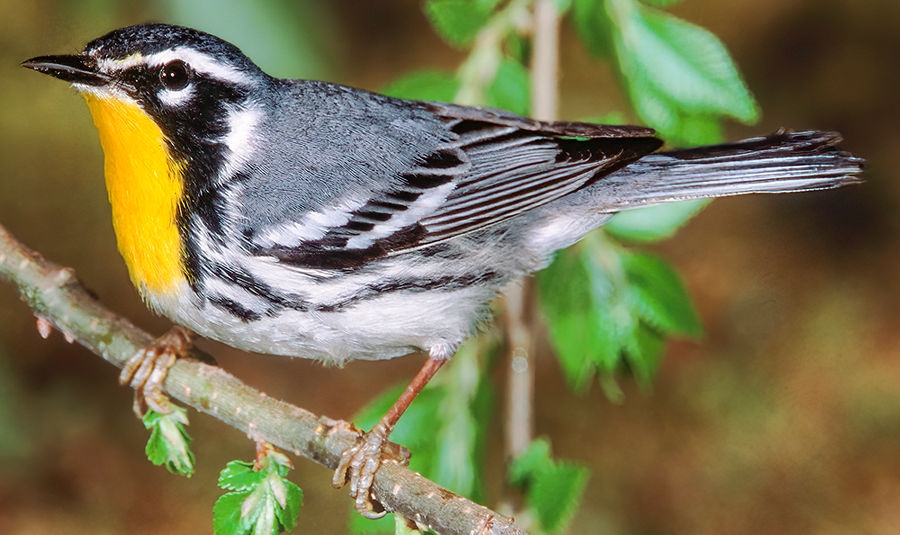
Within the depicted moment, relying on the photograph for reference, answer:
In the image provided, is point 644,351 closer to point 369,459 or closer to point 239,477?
point 369,459

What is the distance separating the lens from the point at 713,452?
14.1 ft

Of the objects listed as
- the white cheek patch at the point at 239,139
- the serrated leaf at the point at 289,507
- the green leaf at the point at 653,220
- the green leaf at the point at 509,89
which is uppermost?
the green leaf at the point at 509,89

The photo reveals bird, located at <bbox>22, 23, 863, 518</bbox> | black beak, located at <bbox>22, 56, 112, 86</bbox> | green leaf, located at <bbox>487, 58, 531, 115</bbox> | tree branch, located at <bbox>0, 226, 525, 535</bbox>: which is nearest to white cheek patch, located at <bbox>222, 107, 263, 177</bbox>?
bird, located at <bbox>22, 23, 863, 518</bbox>

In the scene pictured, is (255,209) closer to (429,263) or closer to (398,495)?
(429,263)

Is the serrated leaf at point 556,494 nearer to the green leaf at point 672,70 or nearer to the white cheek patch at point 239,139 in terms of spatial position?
the green leaf at point 672,70

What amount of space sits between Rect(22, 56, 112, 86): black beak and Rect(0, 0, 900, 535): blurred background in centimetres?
203

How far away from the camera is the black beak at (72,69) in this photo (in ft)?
5.74

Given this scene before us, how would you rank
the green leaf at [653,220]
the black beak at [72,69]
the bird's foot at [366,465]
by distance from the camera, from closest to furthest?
the black beak at [72,69]
the bird's foot at [366,465]
the green leaf at [653,220]

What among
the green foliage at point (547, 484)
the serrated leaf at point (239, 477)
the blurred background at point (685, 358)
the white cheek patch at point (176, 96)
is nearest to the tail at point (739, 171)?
the green foliage at point (547, 484)

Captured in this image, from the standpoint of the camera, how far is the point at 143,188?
195cm

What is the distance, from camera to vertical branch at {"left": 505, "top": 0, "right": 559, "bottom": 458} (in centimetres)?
235

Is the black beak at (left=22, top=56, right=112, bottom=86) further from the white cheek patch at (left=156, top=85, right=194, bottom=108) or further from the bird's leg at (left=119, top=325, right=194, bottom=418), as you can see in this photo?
the bird's leg at (left=119, top=325, right=194, bottom=418)

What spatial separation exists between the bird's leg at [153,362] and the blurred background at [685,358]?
70.1 inches

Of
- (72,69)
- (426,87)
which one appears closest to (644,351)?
(426,87)
